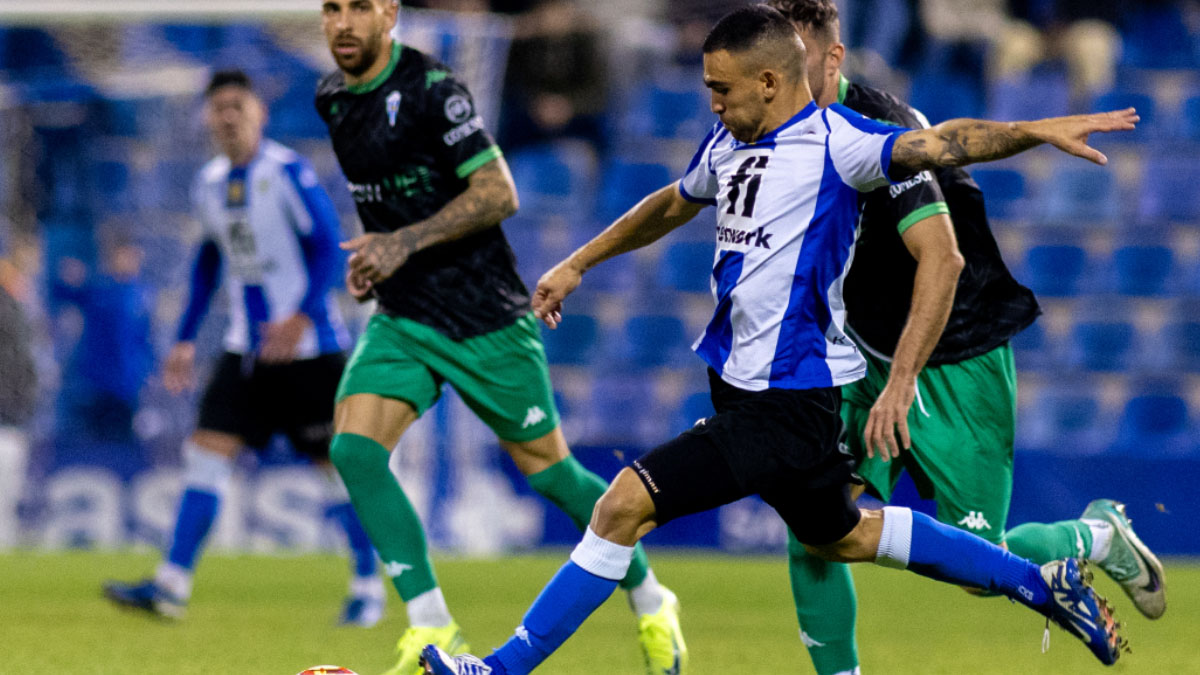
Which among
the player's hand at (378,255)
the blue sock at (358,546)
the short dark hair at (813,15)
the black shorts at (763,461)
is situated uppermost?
the short dark hair at (813,15)

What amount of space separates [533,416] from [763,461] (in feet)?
5.79

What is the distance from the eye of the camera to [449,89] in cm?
564

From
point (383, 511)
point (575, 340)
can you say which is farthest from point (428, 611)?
point (575, 340)

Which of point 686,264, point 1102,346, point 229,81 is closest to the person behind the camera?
point 229,81

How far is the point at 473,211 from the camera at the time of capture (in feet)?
17.9

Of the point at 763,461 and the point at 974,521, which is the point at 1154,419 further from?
the point at 763,461

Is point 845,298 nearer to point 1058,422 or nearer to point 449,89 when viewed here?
point 449,89

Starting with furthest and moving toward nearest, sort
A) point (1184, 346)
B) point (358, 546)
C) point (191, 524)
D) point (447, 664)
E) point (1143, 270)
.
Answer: point (1143, 270) → point (1184, 346) → point (358, 546) → point (191, 524) → point (447, 664)

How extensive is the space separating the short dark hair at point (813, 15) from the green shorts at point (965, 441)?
3.36ft

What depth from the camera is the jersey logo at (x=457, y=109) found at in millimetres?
5578

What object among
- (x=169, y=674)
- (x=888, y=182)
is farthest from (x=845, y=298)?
(x=169, y=674)

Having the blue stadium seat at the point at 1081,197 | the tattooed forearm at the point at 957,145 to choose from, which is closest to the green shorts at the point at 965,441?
the tattooed forearm at the point at 957,145

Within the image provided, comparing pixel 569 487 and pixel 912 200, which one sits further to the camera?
pixel 569 487

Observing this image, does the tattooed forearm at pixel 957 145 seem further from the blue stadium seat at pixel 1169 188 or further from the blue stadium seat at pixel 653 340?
the blue stadium seat at pixel 1169 188
